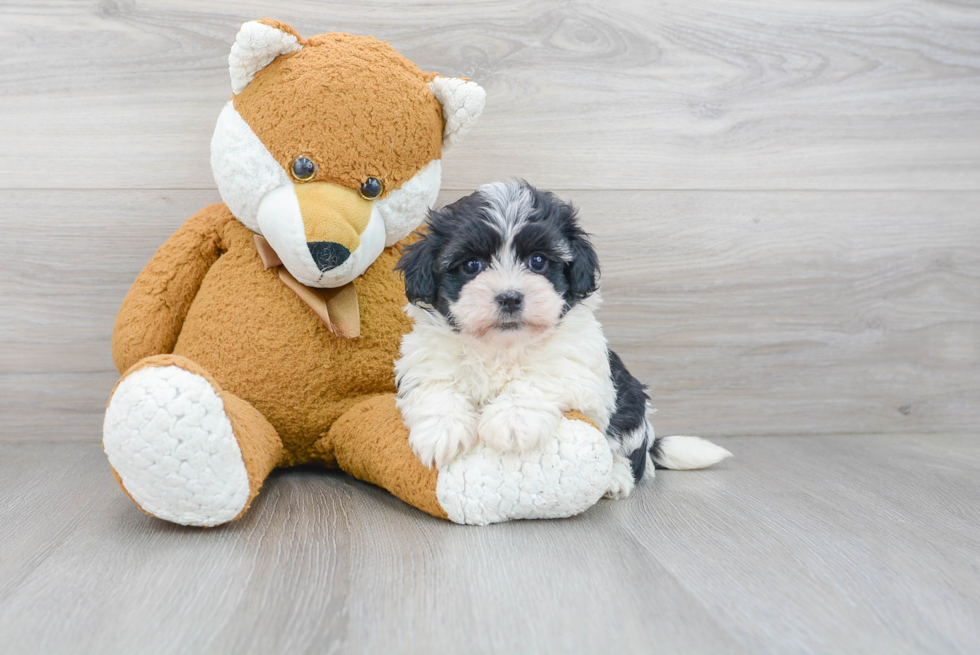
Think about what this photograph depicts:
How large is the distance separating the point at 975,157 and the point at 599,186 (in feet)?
3.48

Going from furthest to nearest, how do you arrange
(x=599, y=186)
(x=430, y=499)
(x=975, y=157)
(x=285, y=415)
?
(x=975, y=157) → (x=599, y=186) → (x=285, y=415) → (x=430, y=499)

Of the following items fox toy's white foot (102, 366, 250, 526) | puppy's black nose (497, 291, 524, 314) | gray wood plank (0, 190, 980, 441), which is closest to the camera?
fox toy's white foot (102, 366, 250, 526)

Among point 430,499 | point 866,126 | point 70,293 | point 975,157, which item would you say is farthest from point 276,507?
point 975,157

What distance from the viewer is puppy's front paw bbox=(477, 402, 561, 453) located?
1.20 meters

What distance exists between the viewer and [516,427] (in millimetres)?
1203

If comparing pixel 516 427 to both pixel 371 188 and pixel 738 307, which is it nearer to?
pixel 371 188

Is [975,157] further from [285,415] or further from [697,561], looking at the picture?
[285,415]

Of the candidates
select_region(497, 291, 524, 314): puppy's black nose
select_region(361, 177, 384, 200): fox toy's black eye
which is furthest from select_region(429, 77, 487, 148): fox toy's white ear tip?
select_region(497, 291, 524, 314): puppy's black nose

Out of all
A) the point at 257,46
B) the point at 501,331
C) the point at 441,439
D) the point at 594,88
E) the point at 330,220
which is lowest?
the point at 441,439

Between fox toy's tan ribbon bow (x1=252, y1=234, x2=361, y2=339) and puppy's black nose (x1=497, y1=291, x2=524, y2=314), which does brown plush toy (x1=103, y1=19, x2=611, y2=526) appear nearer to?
fox toy's tan ribbon bow (x1=252, y1=234, x2=361, y2=339)

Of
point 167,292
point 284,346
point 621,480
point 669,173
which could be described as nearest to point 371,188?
point 284,346

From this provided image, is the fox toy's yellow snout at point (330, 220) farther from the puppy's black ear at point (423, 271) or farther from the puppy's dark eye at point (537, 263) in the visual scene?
the puppy's dark eye at point (537, 263)

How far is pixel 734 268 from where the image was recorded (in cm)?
197

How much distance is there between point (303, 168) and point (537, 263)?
46 centimetres
